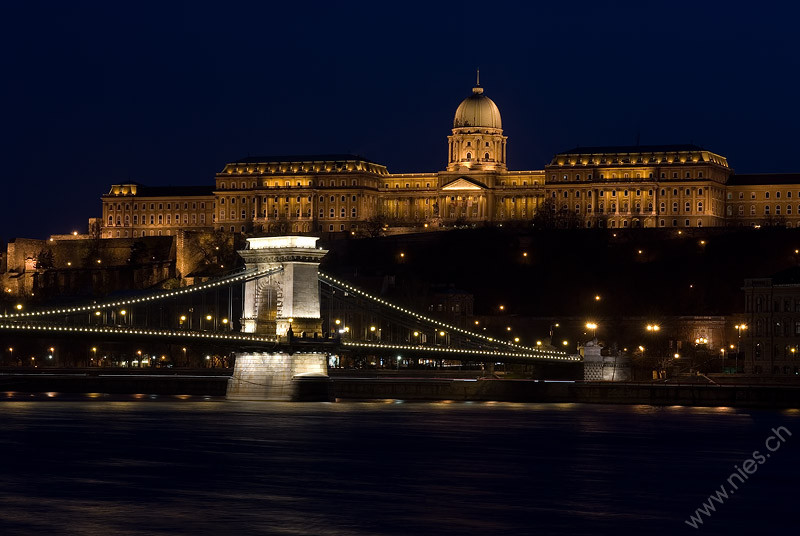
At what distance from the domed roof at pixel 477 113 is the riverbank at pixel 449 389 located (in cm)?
8706

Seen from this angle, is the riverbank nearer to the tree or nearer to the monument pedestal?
the monument pedestal

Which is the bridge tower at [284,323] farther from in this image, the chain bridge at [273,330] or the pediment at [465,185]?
the pediment at [465,185]

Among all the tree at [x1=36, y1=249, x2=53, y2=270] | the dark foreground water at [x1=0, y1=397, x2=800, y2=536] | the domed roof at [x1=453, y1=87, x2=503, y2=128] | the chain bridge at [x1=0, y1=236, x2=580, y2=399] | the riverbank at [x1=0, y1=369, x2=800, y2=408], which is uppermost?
the domed roof at [x1=453, y1=87, x2=503, y2=128]

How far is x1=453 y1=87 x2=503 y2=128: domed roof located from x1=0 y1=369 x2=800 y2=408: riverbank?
87058mm

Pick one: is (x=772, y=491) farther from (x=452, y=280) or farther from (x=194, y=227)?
(x=194, y=227)

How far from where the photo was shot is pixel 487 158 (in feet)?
529

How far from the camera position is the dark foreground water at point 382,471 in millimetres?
28094

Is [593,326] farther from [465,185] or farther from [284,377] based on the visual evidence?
[465,185]

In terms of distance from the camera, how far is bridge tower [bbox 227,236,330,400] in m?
56.8

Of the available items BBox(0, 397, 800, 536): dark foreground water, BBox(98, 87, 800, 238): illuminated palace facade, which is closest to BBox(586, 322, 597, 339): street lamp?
BBox(0, 397, 800, 536): dark foreground water

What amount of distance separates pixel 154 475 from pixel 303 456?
5.34 metres

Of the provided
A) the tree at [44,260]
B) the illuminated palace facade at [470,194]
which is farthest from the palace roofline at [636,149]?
the tree at [44,260]

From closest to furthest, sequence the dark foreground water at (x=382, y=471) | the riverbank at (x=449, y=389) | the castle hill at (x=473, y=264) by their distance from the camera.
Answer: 1. the dark foreground water at (x=382, y=471)
2. the riverbank at (x=449, y=389)
3. the castle hill at (x=473, y=264)

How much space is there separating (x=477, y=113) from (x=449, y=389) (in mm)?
97292
